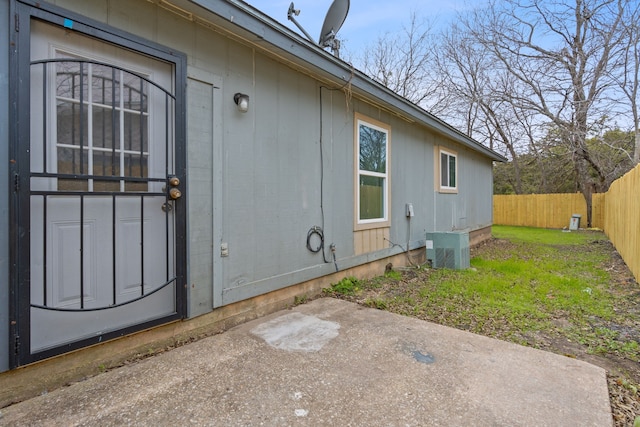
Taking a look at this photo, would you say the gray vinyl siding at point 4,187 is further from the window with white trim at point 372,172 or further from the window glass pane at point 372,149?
the window glass pane at point 372,149

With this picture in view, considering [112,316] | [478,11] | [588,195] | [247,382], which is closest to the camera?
[247,382]

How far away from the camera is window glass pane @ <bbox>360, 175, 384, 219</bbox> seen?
4664mm

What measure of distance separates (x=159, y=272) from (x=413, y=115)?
4451 mm

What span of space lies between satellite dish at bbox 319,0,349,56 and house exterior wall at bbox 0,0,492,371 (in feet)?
3.11

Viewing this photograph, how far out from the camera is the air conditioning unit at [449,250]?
5625 mm

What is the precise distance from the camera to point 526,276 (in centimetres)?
515

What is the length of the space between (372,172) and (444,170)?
311 centimetres

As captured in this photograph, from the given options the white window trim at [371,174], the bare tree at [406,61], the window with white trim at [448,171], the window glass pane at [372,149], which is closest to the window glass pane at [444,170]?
the window with white trim at [448,171]

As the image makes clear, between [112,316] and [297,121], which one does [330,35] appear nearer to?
[297,121]

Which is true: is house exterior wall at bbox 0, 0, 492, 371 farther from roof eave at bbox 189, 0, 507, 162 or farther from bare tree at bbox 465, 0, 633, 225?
bare tree at bbox 465, 0, 633, 225

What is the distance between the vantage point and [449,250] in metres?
5.71

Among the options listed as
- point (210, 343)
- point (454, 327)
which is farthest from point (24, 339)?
point (454, 327)

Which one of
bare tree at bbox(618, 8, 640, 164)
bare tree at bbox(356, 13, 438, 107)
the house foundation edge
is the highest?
bare tree at bbox(356, 13, 438, 107)

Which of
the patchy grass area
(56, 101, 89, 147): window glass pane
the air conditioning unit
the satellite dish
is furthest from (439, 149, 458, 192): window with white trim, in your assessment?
(56, 101, 89, 147): window glass pane
